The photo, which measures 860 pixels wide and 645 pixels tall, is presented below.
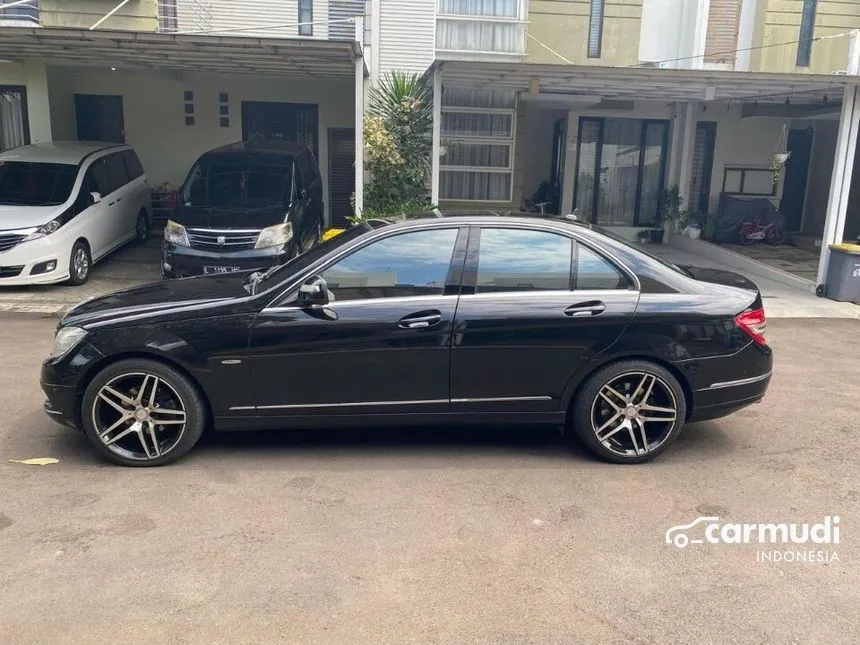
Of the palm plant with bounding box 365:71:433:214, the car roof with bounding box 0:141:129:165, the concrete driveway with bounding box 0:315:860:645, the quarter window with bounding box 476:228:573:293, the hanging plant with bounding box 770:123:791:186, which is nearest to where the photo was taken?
the concrete driveway with bounding box 0:315:860:645

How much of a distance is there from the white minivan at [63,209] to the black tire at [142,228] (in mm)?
157

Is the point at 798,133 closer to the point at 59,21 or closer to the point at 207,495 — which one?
the point at 59,21

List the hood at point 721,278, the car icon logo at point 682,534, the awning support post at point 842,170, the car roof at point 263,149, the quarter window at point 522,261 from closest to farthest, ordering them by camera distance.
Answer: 1. the car icon logo at point 682,534
2. the quarter window at point 522,261
3. the hood at point 721,278
4. the awning support post at point 842,170
5. the car roof at point 263,149

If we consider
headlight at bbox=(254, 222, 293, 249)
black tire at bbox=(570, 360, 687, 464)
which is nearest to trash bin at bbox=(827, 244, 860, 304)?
black tire at bbox=(570, 360, 687, 464)

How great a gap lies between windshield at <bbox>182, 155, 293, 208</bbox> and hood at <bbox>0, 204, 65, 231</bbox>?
1764 mm

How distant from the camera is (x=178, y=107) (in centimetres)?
1501

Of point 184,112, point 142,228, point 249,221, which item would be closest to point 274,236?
point 249,221

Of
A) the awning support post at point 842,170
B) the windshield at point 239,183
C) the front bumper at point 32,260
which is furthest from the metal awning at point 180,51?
the awning support post at point 842,170

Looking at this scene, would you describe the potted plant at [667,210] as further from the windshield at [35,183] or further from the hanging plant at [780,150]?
the windshield at [35,183]

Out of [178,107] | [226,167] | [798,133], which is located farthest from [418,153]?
[798,133]

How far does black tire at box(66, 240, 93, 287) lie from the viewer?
10368 mm

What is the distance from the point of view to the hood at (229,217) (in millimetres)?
9766

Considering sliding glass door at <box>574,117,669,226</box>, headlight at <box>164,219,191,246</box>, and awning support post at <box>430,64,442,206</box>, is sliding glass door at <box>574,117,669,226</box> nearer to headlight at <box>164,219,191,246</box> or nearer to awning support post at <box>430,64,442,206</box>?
awning support post at <box>430,64,442,206</box>

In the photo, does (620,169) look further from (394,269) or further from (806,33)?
(394,269)
